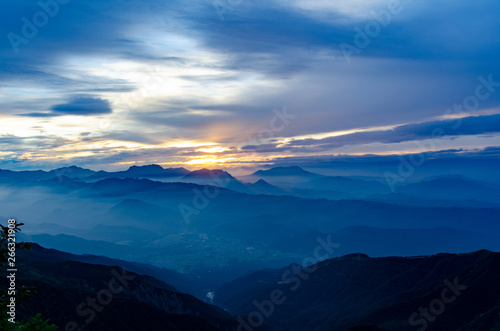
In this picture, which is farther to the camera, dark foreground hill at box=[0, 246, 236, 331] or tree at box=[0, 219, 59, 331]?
dark foreground hill at box=[0, 246, 236, 331]

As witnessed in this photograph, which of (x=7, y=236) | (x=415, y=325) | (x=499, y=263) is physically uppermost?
(x=7, y=236)

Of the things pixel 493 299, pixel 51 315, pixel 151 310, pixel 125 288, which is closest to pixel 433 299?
pixel 493 299

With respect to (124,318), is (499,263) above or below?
above

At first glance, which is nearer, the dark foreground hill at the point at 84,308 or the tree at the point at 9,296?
the tree at the point at 9,296

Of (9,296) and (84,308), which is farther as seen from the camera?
(84,308)

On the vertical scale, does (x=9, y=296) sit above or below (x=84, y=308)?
above

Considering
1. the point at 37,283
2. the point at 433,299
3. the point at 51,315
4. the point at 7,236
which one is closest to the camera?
the point at 7,236

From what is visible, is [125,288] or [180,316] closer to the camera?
[180,316]

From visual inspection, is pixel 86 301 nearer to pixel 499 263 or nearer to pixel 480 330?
pixel 480 330

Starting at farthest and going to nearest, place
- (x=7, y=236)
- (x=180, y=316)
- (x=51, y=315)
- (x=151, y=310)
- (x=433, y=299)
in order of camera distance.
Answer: (x=433, y=299), (x=180, y=316), (x=151, y=310), (x=51, y=315), (x=7, y=236)

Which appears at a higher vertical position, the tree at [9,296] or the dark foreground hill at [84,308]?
the tree at [9,296]

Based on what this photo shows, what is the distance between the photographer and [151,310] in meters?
163

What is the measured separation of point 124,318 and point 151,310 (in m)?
15.5

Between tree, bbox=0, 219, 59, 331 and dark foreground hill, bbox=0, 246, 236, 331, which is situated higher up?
tree, bbox=0, 219, 59, 331
